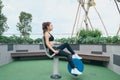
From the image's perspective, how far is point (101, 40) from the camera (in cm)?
538

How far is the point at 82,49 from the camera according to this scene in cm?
612

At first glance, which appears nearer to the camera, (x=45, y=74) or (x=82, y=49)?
(x=45, y=74)

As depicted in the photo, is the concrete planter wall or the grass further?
the concrete planter wall

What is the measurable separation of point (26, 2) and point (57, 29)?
2.05 m

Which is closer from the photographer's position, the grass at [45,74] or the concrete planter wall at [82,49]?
the grass at [45,74]

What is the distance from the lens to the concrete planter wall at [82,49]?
418cm

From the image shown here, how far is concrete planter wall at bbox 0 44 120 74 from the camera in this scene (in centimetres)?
418

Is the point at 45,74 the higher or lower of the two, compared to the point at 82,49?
lower

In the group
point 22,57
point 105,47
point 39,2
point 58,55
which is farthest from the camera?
point 39,2

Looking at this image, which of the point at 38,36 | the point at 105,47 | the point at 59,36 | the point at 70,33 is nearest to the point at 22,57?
the point at 38,36

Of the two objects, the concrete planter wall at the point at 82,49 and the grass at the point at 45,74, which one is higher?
the concrete planter wall at the point at 82,49

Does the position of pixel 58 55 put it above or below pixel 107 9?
below

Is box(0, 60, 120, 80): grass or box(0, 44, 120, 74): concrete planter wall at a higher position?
box(0, 44, 120, 74): concrete planter wall

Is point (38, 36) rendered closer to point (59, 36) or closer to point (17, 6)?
point (59, 36)
